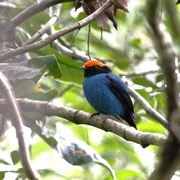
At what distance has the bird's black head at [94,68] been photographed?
4.68 metres

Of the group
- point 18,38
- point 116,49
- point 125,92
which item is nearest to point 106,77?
point 125,92

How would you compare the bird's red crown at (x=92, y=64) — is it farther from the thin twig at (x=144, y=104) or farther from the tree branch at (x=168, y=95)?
the tree branch at (x=168, y=95)

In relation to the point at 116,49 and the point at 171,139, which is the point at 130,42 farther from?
the point at 171,139

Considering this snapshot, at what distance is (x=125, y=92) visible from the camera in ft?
14.8

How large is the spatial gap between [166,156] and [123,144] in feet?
12.9

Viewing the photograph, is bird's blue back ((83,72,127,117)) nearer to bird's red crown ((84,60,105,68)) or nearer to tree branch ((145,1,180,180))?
bird's red crown ((84,60,105,68))

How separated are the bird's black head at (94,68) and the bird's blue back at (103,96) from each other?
0.22ft

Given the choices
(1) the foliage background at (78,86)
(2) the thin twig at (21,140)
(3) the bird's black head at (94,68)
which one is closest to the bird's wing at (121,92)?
(1) the foliage background at (78,86)

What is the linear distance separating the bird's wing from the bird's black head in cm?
22

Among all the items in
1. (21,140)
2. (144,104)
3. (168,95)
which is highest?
(168,95)

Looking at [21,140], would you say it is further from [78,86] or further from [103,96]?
[78,86]

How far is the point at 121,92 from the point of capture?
15.0 ft

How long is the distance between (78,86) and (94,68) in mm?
328

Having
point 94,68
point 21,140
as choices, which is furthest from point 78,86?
point 21,140
